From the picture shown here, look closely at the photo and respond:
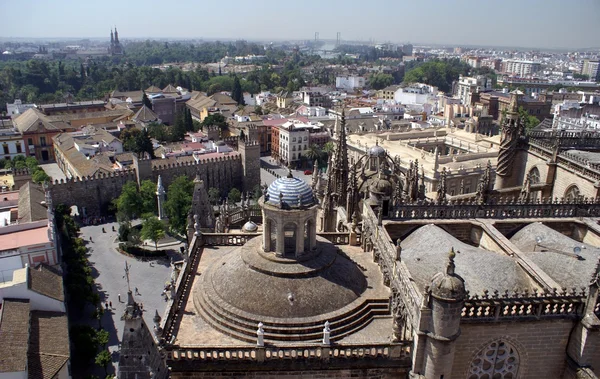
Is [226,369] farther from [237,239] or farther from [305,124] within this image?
[305,124]

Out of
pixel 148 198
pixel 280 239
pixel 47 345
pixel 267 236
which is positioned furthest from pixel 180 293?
pixel 148 198

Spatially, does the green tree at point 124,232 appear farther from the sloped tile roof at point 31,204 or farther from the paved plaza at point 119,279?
the sloped tile roof at point 31,204

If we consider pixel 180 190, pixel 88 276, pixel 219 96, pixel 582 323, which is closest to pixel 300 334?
pixel 582 323

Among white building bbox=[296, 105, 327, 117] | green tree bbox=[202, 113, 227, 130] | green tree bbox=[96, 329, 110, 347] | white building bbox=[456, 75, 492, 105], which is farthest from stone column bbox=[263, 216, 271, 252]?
white building bbox=[456, 75, 492, 105]

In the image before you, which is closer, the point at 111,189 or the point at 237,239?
the point at 237,239

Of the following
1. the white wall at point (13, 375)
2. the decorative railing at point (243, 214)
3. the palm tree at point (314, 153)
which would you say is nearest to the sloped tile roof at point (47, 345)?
the white wall at point (13, 375)

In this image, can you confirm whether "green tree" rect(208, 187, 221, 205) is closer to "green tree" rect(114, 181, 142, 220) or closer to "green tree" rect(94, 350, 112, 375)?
"green tree" rect(114, 181, 142, 220)
